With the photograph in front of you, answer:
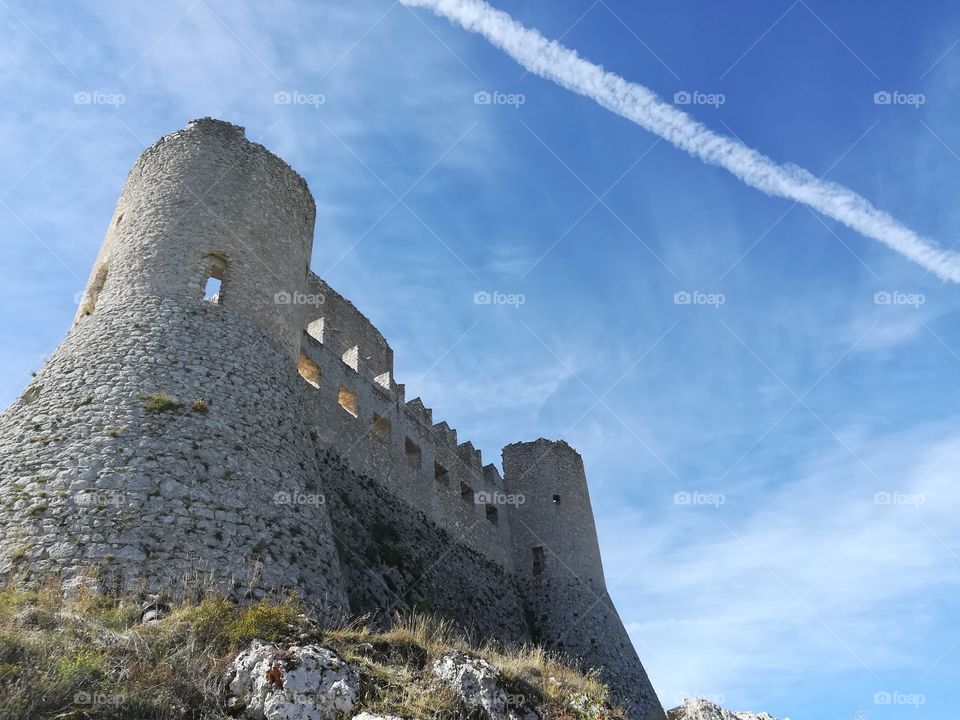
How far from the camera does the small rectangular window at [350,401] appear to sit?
765 inches

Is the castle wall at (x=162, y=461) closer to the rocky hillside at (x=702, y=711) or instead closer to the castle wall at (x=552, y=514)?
the rocky hillside at (x=702, y=711)

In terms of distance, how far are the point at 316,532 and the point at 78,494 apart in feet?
11.1

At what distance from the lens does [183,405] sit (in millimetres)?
11109

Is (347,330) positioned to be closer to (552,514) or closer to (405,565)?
(405,565)

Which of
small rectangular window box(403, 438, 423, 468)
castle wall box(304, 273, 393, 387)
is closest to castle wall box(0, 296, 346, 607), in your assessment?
castle wall box(304, 273, 393, 387)

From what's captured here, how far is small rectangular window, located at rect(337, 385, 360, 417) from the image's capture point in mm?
19422

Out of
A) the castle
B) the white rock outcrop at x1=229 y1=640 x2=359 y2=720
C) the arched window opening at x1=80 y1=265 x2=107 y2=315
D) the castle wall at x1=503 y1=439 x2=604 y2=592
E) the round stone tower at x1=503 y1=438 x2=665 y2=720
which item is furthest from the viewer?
the castle wall at x1=503 y1=439 x2=604 y2=592

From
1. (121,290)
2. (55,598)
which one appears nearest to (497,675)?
(55,598)

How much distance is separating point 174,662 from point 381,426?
14.3 m

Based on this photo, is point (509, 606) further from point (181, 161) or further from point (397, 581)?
point (181, 161)

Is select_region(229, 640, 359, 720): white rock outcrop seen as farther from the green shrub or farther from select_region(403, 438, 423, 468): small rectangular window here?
select_region(403, 438, 423, 468): small rectangular window

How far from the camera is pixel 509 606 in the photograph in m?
22.7

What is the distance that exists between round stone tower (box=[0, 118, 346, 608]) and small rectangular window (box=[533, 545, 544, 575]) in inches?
568

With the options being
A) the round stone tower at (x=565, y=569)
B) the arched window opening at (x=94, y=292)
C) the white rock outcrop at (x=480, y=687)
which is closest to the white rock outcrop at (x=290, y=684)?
the white rock outcrop at (x=480, y=687)
